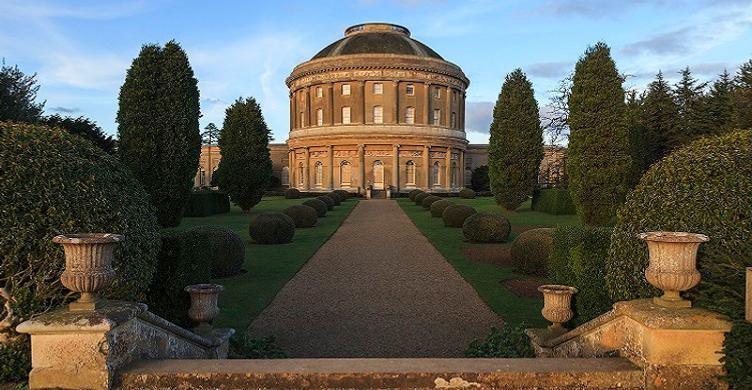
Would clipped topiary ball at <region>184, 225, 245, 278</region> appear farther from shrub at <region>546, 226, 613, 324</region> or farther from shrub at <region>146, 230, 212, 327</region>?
shrub at <region>546, 226, 613, 324</region>

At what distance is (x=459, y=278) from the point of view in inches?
470

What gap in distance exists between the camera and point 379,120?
192 ft

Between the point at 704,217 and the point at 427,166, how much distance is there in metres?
53.0

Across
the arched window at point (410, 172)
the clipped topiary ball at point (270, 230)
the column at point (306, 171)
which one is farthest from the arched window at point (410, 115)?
the clipped topiary ball at point (270, 230)

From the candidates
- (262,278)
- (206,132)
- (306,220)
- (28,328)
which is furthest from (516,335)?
(206,132)

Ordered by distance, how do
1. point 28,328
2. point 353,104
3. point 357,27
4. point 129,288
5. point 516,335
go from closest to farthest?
point 28,328 < point 129,288 < point 516,335 < point 353,104 < point 357,27

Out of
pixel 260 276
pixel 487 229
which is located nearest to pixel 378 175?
pixel 487 229

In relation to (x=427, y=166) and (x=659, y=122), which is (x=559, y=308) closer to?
(x=659, y=122)

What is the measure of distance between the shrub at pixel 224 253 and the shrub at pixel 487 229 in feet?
A: 27.3

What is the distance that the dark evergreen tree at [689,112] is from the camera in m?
30.4

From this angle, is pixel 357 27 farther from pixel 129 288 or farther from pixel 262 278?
pixel 129 288

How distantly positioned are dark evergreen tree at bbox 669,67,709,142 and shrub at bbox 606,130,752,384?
2610cm

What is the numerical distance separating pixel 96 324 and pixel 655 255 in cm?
418

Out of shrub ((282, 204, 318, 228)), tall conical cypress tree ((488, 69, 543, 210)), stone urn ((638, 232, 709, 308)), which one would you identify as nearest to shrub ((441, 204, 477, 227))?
shrub ((282, 204, 318, 228))
